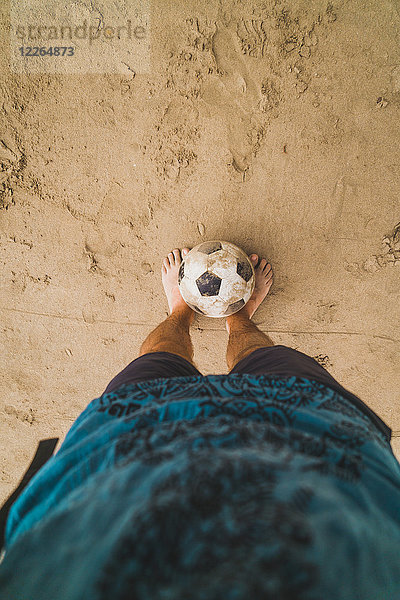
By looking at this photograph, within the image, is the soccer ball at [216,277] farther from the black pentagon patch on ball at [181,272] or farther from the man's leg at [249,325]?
the man's leg at [249,325]

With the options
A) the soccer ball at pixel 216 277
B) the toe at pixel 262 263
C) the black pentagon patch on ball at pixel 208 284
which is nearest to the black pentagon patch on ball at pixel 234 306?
the soccer ball at pixel 216 277

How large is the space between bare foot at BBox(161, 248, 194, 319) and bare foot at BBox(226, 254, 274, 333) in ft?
1.00

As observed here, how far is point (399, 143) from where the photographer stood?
1622 mm

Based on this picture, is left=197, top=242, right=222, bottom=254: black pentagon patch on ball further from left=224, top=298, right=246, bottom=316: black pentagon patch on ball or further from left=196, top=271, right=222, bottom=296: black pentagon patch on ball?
left=224, top=298, right=246, bottom=316: black pentagon patch on ball

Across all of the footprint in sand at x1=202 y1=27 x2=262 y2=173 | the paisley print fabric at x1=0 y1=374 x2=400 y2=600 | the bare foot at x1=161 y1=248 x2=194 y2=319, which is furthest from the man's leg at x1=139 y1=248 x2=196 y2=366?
the paisley print fabric at x1=0 y1=374 x2=400 y2=600

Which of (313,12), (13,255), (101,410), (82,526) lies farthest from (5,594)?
(313,12)

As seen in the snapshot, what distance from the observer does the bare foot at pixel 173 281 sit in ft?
5.88

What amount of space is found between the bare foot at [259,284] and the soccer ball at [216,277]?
0.53ft

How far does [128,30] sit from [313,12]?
0.93 m

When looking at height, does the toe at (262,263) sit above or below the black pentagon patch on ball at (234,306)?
above

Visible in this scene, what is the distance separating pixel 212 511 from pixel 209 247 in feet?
4.07

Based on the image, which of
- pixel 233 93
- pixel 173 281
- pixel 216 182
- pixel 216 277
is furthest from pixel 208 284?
pixel 233 93

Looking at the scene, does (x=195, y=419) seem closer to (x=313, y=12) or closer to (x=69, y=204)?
(x=69, y=204)

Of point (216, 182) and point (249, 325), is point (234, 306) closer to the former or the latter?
point (249, 325)
